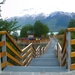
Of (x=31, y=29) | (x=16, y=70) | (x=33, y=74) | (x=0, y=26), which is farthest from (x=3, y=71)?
(x=31, y=29)

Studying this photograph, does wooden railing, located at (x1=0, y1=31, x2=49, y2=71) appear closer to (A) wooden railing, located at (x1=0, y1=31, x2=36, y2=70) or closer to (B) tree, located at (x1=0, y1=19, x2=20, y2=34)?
(A) wooden railing, located at (x1=0, y1=31, x2=36, y2=70)

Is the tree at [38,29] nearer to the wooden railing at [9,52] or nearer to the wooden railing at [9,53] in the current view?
the wooden railing at [9,52]

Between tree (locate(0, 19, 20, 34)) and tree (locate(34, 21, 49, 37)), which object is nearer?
tree (locate(0, 19, 20, 34))

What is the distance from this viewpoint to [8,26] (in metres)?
8.88

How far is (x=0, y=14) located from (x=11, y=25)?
0.77 metres

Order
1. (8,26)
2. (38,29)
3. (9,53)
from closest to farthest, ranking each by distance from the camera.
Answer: (9,53) < (8,26) < (38,29)

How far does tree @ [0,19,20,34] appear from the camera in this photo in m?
8.69

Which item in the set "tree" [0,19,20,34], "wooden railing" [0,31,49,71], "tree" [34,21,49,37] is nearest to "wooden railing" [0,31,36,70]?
"wooden railing" [0,31,49,71]

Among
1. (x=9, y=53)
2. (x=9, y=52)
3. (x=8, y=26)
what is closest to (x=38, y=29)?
(x=8, y=26)

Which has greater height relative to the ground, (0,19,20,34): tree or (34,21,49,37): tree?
(0,19,20,34): tree

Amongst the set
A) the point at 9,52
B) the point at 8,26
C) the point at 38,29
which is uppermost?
the point at 8,26

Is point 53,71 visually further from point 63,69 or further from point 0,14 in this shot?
point 0,14

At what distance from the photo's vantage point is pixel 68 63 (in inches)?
229

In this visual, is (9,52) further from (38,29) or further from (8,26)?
(38,29)
